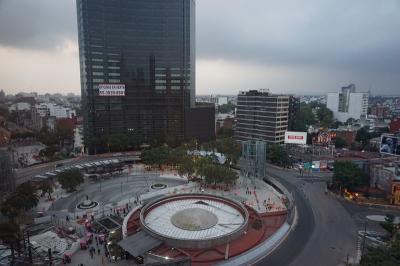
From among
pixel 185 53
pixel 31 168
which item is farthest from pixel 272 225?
pixel 185 53

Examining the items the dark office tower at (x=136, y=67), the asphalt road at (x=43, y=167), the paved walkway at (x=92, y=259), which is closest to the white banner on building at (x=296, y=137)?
the dark office tower at (x=136, y=67)

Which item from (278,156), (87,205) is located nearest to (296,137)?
(278,156)

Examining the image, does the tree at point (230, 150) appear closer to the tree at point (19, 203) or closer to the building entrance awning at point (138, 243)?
the building entrance awning at point (138, 243)

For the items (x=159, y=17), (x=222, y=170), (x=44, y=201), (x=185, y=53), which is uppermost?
(x=159, y=17)

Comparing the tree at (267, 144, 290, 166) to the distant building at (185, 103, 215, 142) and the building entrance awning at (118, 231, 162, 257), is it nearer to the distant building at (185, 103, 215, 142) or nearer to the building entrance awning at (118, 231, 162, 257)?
the distant building at (185, 103, 215, 142)

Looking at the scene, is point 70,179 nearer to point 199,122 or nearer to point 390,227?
point 199,122

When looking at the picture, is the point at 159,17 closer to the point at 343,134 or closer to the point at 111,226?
the point at 111,226

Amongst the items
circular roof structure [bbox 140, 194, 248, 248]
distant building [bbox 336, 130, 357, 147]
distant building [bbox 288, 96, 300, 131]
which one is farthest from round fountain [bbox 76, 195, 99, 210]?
distant building [bbox 336, 130, 357, 147]
